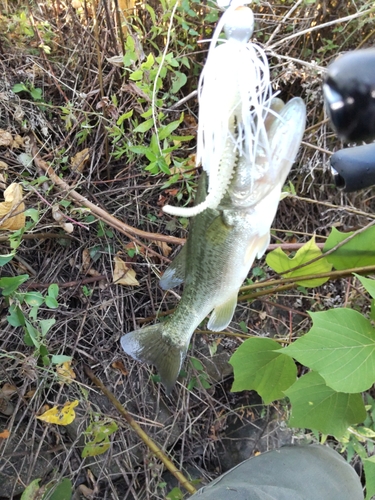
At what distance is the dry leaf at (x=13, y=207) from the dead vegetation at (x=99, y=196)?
123mm

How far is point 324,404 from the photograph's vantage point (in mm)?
1362

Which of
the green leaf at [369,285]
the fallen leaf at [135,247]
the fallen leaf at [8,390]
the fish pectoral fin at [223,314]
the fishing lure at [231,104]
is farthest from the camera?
the fallen leaf at [135,247]

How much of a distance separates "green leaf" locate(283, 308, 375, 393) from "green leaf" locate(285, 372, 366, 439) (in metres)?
0.19

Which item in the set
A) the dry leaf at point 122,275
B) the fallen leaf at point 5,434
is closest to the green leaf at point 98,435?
the fallen leaf at point 5,434

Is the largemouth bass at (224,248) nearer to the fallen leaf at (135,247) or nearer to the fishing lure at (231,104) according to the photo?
the fishing lure at (231,104)

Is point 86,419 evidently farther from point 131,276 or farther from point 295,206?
point 295,206

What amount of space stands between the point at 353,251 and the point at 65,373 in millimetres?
1445

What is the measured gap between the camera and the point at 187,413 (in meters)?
2.28

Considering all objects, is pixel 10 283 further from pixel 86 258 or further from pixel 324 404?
pixel 324 404

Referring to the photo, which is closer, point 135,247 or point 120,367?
point 135,247

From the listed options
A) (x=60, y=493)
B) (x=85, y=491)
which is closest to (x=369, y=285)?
(x=60, y=493)

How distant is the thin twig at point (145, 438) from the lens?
1.86 meters

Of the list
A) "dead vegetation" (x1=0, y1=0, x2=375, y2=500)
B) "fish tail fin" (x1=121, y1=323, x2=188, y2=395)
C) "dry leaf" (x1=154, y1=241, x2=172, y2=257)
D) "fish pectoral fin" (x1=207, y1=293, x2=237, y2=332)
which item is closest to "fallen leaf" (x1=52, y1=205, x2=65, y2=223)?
"dead vegetation" (x1=0, y1=0, x2=375, y2=500)

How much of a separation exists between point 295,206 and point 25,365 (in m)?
1.69
